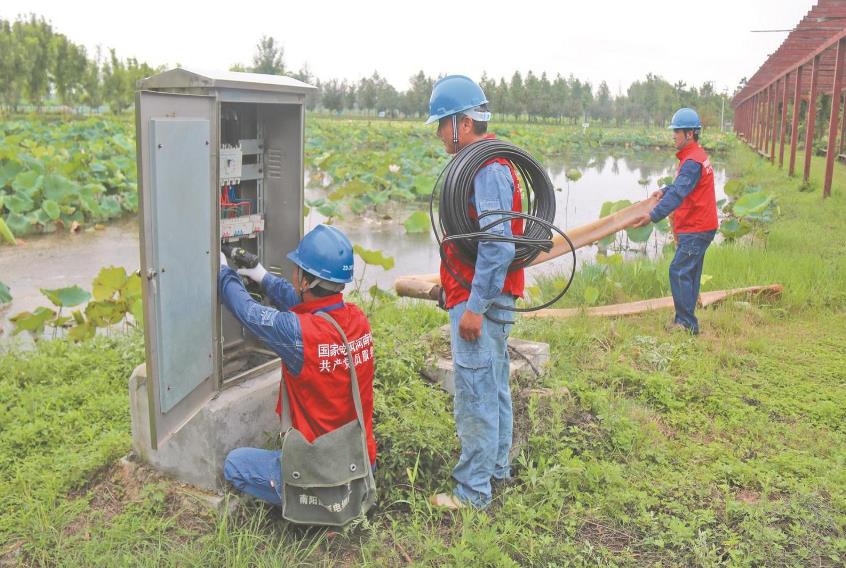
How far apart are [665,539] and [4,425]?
3589mm

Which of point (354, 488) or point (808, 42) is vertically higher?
point (808, 42)

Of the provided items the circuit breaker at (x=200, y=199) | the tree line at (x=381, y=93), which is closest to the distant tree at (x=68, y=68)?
the tree line at (x=381, y=93)

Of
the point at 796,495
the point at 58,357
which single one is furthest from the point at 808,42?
the point at 58,357

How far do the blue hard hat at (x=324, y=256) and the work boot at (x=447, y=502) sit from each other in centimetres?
112

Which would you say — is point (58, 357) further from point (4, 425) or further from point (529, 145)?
point (529, 145)

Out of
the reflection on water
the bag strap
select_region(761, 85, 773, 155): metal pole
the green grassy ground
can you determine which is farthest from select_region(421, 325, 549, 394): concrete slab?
select_region(761, 85, 773, 155): metal pole

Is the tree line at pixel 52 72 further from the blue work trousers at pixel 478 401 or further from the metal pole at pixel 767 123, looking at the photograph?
the blue work trousers at pixel 478 401

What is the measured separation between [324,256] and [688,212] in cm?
381

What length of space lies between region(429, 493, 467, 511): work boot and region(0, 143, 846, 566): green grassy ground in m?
0.06

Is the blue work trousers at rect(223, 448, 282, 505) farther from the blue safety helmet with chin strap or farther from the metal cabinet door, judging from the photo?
the blue safety helmet with chin strap

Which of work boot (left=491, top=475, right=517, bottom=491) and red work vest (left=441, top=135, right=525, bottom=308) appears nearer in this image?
red work vest (left=441, top=135, right=525, bottom=308)

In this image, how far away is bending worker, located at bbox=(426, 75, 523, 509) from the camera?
3229 millimetres

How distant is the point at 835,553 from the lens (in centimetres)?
311

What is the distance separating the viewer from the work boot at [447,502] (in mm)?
3416
